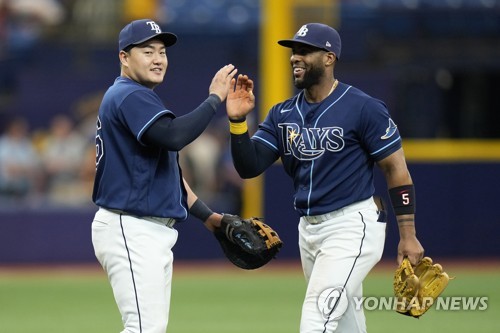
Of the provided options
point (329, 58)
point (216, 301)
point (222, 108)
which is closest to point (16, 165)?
point (222, 108)

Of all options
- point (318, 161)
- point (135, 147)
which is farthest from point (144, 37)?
point (318, 161)

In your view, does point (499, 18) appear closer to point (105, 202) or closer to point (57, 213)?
point (57, 213)

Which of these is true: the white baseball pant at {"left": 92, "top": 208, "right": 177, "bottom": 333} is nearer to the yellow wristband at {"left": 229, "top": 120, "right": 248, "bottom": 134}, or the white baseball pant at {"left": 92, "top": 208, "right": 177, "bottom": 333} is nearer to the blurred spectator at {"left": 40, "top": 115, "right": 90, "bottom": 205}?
the yellow wristband at {"left": 229, "top": 120, "right": 248, "bottom": 134}

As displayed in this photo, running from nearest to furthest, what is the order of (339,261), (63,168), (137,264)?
1. (137,264)
2. (339,261)
3. (63,168)

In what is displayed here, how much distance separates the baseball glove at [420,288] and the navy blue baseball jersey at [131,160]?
4.68 ft

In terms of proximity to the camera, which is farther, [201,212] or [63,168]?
[63,168]

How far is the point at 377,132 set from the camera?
5902 millimetres

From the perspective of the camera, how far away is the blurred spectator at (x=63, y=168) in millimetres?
15164

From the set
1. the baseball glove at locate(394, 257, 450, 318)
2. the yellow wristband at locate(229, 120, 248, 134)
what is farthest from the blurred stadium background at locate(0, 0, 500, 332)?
the yellow wristband at locate(229, 120, 248, 134)

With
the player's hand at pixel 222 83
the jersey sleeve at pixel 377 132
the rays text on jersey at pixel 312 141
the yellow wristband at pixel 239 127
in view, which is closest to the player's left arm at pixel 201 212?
the yellow wristband at pixel 239 127

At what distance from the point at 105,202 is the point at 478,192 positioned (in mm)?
10158

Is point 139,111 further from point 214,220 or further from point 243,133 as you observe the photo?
point 214,220

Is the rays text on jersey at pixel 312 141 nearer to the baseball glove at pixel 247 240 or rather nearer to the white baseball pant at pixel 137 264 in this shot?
the baseball glove at pixel 247 240

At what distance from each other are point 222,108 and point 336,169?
10204 millimetres
